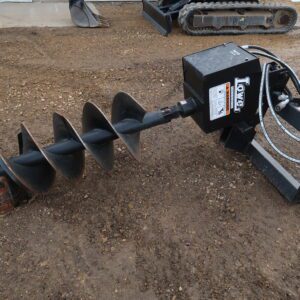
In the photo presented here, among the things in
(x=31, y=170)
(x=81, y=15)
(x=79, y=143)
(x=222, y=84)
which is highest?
(x=222, y=84)

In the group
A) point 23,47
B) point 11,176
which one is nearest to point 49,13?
point 23,47

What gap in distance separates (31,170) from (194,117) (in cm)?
120

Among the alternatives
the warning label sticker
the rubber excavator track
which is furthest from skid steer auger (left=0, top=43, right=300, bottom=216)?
the rubber excavator track

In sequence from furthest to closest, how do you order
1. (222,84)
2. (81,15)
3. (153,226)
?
(81,15) < (153,226) < (222,84)

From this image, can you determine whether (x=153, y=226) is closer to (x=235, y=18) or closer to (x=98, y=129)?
(x=98, y=129)

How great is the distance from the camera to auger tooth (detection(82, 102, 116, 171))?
2.93 m

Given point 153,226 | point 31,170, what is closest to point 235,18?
point 153,226

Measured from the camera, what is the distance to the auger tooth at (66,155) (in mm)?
2867

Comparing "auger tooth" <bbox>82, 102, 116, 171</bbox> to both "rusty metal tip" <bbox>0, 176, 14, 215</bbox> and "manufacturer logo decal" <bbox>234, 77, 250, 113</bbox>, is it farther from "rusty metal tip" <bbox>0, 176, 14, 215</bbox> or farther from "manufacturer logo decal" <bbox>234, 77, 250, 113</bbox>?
"manufacturer logo decal" <bbox>234, 77, 250, 113</bbox>

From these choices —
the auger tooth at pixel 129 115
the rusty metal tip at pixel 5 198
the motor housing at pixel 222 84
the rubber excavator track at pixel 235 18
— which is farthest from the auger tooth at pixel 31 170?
the rubber excavator track at pixel 235 18

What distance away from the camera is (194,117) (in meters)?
2.97

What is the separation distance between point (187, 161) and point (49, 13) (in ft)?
15.6

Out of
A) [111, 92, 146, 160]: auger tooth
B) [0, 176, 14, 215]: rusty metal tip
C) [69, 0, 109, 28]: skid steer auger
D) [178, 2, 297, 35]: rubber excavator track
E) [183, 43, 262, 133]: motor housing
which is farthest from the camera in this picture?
[69, 0, 109, 28]: skid steer auger

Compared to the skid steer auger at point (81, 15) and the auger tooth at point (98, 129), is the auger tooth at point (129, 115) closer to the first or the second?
the auger tooth at point (98, 129)
